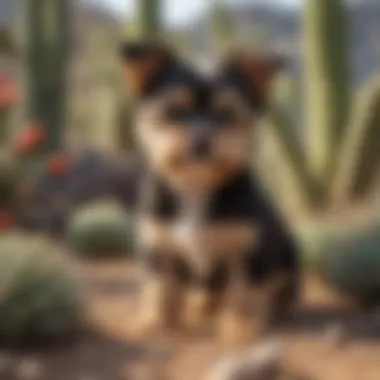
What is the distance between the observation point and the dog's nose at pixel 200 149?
3578 mm

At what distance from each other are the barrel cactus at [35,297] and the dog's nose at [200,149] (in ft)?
2.99

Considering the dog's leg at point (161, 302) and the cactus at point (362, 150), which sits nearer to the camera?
the dog's leg at point (161, 302)

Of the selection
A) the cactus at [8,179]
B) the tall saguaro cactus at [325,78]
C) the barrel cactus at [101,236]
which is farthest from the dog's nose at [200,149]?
the cactus at [8,179]

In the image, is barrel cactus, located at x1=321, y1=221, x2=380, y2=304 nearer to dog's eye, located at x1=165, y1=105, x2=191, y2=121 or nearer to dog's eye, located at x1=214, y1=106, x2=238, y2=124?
dog's eye, located at x1=214, y1=106, x2=238, y2=124

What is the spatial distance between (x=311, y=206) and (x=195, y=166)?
2.54 meters

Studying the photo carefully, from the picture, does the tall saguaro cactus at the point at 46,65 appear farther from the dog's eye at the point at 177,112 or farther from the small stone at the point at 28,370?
the small stone at the point at 28,370

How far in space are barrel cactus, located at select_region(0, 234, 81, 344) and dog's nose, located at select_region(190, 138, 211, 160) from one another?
911mm

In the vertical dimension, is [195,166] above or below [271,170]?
below

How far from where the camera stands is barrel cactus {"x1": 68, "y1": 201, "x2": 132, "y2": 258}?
20.4ft

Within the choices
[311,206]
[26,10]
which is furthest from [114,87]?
[311,206]

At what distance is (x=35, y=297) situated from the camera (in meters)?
3.92

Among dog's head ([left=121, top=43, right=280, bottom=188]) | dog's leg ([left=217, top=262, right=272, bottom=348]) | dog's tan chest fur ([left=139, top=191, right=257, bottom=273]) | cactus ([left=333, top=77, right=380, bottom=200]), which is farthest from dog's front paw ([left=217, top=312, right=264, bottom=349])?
cactus ([left=333, top=77, right=380, bottom=200])

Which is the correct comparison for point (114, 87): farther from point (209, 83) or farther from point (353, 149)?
point (209, 83)

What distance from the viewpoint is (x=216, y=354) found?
368cm
